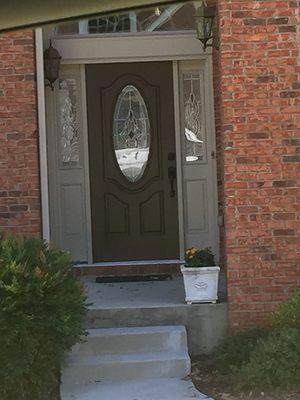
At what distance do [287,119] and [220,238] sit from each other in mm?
2092

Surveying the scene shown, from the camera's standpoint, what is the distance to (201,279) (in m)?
6.74

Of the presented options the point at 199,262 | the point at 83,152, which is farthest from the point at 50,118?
the point at 199,262

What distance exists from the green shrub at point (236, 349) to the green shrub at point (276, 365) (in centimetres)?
34

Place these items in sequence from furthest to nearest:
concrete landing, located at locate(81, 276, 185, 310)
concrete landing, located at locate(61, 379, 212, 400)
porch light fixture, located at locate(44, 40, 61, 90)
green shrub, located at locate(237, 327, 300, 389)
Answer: porch light fixture, located at locate(44, 40, 61, 90) → concrete landing, located at locate(81, 276, 185, 310) → concrete landing, located at locate(61, 379, 212, 400) → green shrub, located at locate(237, 327, 300, 389)

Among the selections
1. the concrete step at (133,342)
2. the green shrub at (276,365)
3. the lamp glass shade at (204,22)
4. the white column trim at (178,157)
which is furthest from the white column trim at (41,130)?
the green shrub at (276,365)

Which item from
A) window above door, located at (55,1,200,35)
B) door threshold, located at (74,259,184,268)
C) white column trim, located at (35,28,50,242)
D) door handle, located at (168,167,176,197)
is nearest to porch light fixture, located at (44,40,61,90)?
window above door, located at (55,1,200,35)

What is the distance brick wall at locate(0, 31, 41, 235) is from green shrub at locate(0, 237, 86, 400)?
110 cm

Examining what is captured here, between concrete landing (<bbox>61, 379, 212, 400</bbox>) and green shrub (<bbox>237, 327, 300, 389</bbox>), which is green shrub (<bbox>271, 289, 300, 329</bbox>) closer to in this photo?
green shrub (<bbox>237, 327, 300, 389</bbox>)

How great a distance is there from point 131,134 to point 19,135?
2118mm

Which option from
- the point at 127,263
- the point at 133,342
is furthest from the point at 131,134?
the point at 133,342

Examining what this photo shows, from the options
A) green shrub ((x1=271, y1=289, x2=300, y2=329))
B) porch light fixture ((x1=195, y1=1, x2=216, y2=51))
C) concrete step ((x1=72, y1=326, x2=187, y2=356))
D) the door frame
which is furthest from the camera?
the door frame

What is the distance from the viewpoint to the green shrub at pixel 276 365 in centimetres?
550

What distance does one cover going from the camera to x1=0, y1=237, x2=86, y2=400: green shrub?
5.28 meters

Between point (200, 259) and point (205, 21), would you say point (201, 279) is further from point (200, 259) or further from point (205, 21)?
point (205, 21)
